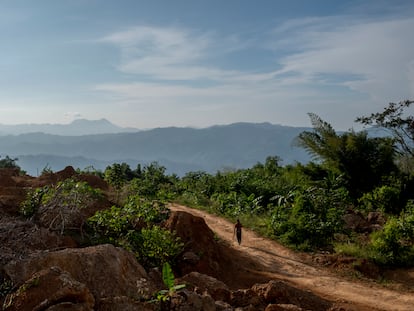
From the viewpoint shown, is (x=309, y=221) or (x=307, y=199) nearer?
(x=309, y=221)

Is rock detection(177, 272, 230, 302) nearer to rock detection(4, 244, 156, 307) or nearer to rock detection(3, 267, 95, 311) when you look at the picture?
rock detection(4, 244, 156, 307)

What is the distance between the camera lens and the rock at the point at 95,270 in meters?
4.77

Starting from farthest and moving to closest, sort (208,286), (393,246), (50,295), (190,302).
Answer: (393,246) → (208,286) → (190,302) → (50,295)

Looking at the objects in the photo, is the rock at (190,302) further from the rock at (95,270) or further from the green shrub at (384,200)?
the green shrub at (384,200)

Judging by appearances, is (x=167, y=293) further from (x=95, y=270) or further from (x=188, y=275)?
(x=188, y=275)

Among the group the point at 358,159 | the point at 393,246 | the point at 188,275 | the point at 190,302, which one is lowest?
the point at 393,246

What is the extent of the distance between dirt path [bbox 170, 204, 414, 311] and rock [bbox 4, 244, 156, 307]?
14.0ft

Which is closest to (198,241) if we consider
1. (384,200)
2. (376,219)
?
A: (376,219)

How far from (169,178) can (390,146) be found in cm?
1256

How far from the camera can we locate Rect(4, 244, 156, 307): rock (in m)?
4.77

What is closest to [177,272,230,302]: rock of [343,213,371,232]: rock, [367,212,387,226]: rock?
[343,213,371,232]: rock

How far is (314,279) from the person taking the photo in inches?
370

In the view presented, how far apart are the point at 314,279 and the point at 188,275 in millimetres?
4194

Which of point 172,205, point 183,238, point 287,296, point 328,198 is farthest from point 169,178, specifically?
point 287,296
